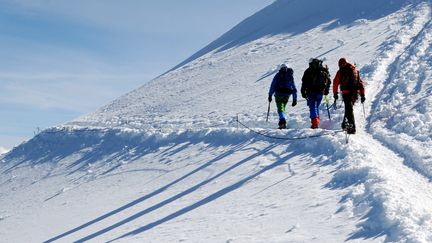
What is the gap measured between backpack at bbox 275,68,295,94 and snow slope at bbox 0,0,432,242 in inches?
55.3

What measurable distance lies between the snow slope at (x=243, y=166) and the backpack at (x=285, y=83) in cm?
140

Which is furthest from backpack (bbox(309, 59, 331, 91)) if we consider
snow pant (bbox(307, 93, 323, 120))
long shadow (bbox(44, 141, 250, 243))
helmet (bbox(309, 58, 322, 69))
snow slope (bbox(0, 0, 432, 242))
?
long shadow (bbox(44, 141, 250, 243))

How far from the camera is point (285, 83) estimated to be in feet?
49.8

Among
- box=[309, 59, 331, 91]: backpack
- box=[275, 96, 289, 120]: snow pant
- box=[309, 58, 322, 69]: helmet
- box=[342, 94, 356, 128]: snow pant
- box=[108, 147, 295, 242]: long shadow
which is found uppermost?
box=[309, 58, 322, 69]: helmet

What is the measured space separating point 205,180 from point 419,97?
7.04 meters

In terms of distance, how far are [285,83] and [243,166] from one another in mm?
3888

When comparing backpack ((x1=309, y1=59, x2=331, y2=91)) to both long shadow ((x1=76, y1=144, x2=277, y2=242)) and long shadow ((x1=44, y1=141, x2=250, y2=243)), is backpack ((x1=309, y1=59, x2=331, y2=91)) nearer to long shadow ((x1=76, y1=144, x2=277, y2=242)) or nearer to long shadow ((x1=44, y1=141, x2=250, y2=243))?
long shadow ((x1=76, y1=144, x2=277, y2=242))

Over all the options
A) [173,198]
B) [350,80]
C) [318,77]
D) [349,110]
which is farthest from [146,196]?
[350,80]

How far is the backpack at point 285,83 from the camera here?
1511 cm

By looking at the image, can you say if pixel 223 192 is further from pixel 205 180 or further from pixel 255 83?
pixel 255 83

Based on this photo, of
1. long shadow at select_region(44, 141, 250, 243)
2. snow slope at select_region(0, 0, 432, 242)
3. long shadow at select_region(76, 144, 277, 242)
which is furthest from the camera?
long shadow at select_region(44, 141, 250, 243)

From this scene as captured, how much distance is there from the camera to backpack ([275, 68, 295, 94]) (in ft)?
49.6

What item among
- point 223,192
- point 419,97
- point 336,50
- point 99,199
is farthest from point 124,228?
point 336,50

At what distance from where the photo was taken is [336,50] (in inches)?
1085
